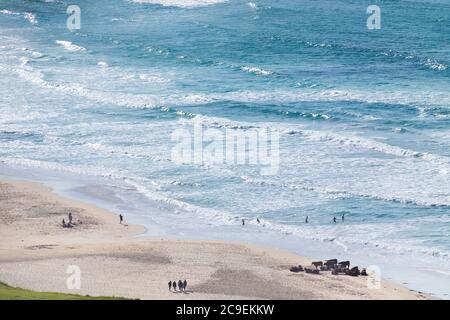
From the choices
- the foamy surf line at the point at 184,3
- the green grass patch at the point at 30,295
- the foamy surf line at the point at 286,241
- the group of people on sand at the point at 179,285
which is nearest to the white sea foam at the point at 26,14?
the foamy surf line at the point at 184,3

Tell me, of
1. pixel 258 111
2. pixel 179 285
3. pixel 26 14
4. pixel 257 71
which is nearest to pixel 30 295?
pixel 179 285

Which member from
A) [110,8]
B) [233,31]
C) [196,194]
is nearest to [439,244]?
[196,194]

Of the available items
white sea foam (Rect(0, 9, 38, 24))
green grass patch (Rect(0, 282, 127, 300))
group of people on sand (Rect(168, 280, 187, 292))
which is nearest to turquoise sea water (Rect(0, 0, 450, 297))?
white sea foam (Rect(0, 9, 38, 24))

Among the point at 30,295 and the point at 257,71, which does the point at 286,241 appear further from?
the point at 257,71

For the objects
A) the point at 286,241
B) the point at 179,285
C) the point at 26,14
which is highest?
the point at 26,14

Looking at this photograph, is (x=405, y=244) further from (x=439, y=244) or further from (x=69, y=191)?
(x=69, y=191)

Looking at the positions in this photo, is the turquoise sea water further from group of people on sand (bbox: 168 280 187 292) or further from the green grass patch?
the green grass patch

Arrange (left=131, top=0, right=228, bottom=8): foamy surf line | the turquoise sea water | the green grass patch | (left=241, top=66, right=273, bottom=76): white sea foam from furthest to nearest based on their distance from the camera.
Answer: (left=131, top=0, right=228, bottom=8): foamy surf line → (left=241, top=66, right=273, bottom=76): white sea foam → the turquoise sea water → the green grass patch
